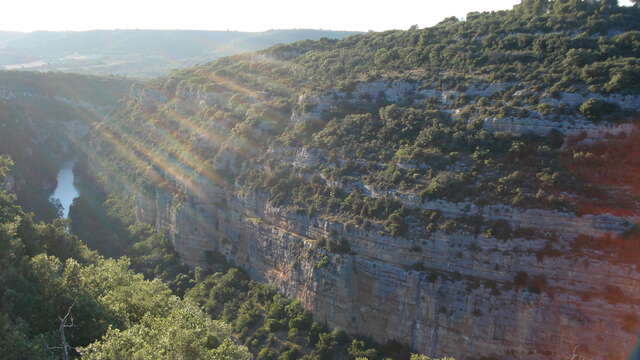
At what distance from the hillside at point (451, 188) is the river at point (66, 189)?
27371 mm

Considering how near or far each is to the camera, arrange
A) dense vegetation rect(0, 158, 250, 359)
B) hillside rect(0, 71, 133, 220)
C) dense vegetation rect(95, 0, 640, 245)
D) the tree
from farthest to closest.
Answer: hillside rect(0, 71, 133, 220) → dense vegetation rect(95, 0, 640, 245) → dense vegetation rect(0, 158, 250, 359) → the tree

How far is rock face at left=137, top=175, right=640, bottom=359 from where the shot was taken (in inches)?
784

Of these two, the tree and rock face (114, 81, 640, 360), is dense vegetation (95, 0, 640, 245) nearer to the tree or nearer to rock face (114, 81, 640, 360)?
rock face (114, 81, 640, 360)

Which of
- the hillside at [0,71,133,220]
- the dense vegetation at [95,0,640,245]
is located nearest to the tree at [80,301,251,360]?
the dense vegetation at [95,0,640,245]

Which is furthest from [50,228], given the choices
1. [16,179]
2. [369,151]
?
[16,179]

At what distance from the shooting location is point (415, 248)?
24.1 m

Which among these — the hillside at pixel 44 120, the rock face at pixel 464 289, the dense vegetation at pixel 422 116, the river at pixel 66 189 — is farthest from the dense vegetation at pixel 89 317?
the river at pixel 66 189

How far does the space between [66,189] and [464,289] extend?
6537 cm

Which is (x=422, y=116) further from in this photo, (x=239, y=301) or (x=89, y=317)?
(x=89, y=317)

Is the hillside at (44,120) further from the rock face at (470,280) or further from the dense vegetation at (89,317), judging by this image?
the rock face at (470,280)

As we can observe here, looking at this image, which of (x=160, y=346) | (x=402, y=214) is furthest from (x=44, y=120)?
(x=160, y=346)

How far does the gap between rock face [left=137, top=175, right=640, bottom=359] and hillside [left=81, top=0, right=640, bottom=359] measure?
0.07 meters

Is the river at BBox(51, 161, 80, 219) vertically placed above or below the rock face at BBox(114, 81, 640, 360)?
below

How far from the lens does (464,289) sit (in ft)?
73.6
